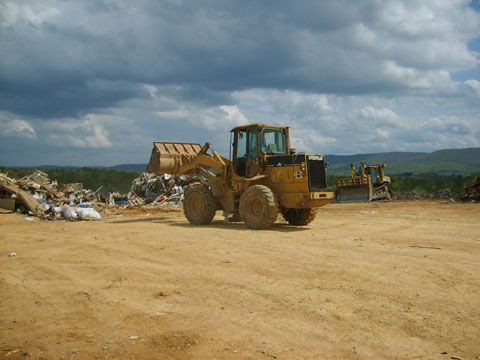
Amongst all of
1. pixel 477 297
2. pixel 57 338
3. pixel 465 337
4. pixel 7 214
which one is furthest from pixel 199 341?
pixel 7 214

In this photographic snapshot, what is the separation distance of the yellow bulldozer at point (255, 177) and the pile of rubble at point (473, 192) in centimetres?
1393

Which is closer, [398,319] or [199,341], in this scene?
Result: [199,341]

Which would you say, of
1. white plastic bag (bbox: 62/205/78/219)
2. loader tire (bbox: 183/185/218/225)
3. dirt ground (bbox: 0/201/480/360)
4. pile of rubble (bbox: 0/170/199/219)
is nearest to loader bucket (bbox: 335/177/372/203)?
pile of rubble (bbox: 0/170/199/219)

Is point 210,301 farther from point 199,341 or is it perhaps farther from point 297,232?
point 297,232

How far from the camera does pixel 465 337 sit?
14.4 feet

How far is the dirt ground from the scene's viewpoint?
4297 millimetres

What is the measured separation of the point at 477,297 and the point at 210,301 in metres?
3.38

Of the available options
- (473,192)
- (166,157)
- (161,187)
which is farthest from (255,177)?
(473,192)

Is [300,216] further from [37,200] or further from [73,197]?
[73,197]

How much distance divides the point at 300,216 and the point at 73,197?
1346cm

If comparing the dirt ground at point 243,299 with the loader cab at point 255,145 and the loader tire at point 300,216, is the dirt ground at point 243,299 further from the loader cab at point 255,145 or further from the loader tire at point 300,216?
the loader cab at point 255,145

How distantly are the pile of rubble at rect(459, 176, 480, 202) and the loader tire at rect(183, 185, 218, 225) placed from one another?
15.8m

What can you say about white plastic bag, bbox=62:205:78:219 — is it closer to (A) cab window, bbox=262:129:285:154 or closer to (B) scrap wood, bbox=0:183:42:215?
(B) scrap wood, bbox=0:183:42:215

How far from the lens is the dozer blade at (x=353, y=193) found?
27.6 metres
